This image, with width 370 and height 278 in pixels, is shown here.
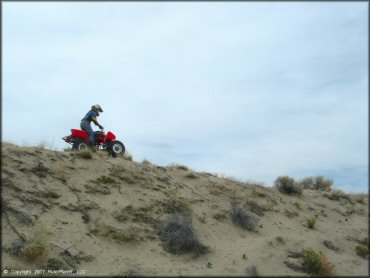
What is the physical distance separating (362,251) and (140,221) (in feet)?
24.0

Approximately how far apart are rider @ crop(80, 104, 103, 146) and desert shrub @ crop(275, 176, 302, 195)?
8936 mm

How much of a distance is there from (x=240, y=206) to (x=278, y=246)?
3.51 metres

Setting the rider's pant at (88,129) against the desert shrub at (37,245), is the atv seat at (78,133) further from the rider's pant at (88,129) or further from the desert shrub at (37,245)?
the desert shrub at (37,245)

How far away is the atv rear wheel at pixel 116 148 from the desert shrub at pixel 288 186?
25.1 feet

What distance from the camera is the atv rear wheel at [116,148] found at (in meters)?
18.8

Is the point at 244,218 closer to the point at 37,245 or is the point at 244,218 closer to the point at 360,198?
the point at 37,245

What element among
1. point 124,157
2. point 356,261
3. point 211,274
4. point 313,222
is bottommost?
point 211,274

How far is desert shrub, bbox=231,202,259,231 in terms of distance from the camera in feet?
52.8

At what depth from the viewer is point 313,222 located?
1727 centimetres

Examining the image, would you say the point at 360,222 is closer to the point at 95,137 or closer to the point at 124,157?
the point at 124,157

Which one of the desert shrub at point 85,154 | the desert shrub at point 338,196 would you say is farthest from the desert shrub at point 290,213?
the desert shrub at point 85,154

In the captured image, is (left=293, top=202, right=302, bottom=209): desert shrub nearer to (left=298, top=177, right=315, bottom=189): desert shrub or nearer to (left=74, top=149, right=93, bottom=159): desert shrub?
(left=298, top=177, right=315, bottom=189): desert shrub

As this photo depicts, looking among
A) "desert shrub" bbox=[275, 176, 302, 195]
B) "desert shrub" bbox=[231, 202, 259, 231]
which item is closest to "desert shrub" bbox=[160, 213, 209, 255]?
"desert shrub" bbox=[231, 202, 259, 231]

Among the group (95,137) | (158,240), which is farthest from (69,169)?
(158,240)
